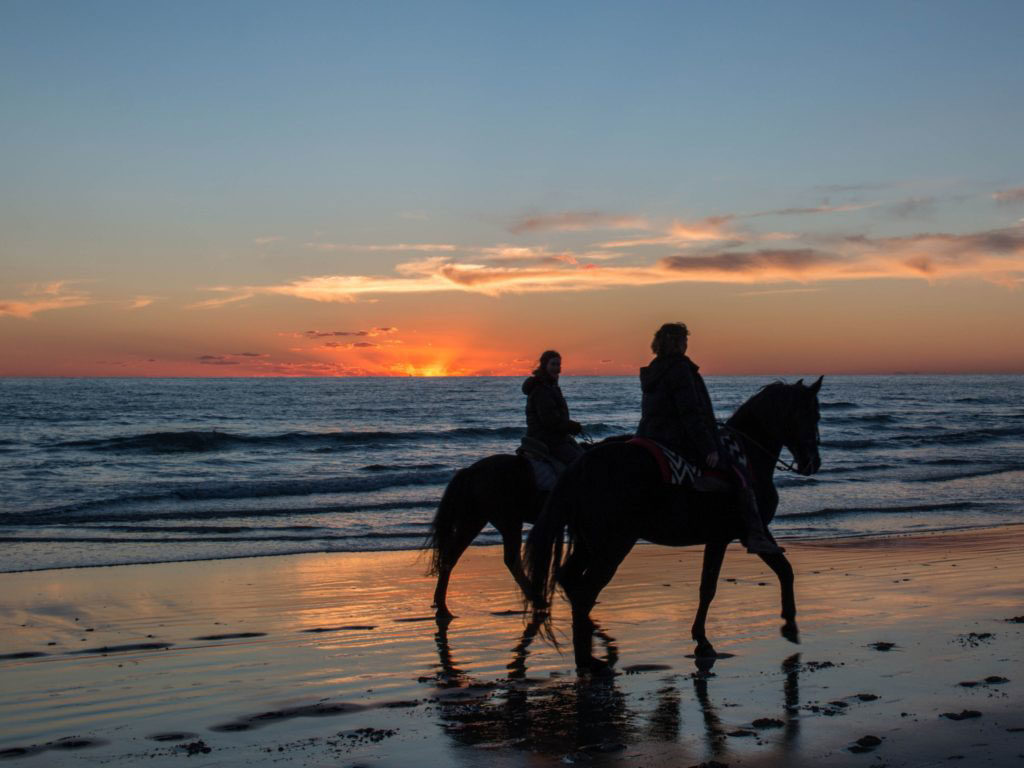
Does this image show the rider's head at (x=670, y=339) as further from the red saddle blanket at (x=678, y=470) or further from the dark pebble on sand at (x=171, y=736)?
the dark pebble on sand at (x=171, y=736)

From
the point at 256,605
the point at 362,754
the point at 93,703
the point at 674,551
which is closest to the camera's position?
the point at 362,754

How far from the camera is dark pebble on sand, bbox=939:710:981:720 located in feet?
17.6

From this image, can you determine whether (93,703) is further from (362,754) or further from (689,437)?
(689,437)

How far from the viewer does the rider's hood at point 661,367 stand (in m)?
6.92

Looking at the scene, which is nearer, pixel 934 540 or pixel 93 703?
pixel 93 703

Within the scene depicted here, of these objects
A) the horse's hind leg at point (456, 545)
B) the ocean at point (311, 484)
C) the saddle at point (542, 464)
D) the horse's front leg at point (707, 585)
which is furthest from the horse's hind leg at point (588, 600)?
the ocean at point (311, 484)

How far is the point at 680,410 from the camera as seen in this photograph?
22.6ft

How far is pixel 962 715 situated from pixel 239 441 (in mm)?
35942

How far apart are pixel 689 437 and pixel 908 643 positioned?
7.85 ft

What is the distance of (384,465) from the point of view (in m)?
28.6

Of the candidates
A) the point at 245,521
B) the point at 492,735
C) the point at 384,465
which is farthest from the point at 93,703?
the point at 384,465

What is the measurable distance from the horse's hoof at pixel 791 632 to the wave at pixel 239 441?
94.7 feet

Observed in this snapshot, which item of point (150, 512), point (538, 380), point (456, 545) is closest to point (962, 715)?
point (538, 380)

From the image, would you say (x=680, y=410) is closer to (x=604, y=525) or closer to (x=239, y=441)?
(x=604, y=525)
